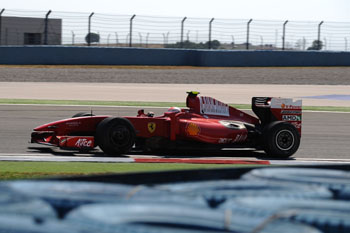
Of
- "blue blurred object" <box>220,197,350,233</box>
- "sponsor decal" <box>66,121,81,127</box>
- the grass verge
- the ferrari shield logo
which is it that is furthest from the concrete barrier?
"blue blurred object" <box>220,197,350,233</box>

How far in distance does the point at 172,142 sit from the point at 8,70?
1938cm

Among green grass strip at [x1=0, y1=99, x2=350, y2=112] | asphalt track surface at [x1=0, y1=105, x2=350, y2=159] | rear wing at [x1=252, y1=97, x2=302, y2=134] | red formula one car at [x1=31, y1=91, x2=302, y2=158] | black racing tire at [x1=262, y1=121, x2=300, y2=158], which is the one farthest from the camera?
green grass strip at [x1=0, y1=99, x2=350, y2=112]

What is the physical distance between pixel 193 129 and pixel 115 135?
120cm

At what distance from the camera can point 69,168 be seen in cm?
827

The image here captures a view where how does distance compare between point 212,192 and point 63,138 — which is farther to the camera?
point 63,138

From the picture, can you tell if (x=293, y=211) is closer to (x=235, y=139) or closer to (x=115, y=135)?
(x=115, y=135)

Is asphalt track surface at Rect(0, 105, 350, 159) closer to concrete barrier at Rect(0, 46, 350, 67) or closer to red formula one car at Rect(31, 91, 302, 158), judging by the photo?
red formula one car at Rect(31, 91, 302, 158)

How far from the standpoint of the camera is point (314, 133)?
13.1 meters

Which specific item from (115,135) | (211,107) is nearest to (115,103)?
(211,107)

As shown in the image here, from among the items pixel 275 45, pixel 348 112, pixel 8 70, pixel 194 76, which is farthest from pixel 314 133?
pixel 275 45

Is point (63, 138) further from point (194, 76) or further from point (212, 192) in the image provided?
point (194, 76)

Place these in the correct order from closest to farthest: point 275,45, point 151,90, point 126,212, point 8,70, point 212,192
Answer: point 126,212, point 212,192, point 151,90, point 8,70, point 275,45

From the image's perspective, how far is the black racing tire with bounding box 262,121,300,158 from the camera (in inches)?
381

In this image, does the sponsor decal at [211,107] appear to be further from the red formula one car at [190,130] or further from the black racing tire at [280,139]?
the black racing tire at [280,139]
